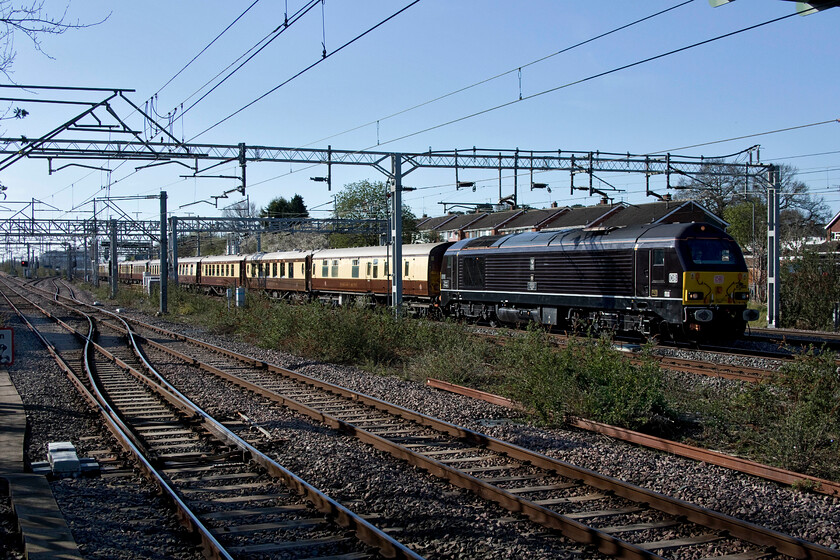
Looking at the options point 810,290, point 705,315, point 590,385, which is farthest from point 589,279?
point 810,290

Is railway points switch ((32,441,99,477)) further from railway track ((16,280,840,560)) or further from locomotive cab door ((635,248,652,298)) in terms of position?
locomotive cab door ((635,248,652,298))

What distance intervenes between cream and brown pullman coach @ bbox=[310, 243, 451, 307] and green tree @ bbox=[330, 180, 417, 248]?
72.2 ft

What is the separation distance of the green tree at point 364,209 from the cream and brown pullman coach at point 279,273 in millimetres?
14425

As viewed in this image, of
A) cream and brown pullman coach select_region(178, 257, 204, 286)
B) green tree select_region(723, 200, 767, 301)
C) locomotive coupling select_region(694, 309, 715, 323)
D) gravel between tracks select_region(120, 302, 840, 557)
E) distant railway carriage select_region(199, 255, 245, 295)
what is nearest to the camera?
gravel between tracks select_region(120, 302, 840, 557)

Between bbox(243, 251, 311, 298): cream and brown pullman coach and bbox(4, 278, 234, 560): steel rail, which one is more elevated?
bbox(243, 251, 311, 298): cream and brown pullman coach

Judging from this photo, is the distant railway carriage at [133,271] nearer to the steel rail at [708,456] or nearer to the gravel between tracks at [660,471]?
the gravel between tracks at [660,471]

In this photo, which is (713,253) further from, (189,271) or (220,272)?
(189,271)

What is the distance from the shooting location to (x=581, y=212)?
55.2 meters

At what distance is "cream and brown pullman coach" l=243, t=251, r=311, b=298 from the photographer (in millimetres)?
37000

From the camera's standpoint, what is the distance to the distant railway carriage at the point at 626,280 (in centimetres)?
1700

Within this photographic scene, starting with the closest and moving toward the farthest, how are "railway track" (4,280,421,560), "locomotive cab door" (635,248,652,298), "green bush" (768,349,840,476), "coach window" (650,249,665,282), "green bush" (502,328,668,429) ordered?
"railway track" (4,280,421,560)
"green bush" (768,349,840,476)
"green bush" (502,328,668,429)
"coach window" (650,249,665,282)
"locomotive cab door" (635,248,652,298)

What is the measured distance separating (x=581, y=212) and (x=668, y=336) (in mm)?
36643

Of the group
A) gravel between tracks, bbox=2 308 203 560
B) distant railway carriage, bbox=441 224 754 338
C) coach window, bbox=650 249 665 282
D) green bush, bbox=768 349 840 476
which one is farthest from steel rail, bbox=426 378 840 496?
coach window, bbox=650 249 665 282

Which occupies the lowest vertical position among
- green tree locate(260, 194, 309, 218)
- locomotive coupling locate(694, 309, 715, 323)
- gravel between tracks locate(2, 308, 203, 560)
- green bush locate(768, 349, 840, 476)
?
gravel between tracks locate(2, 308, 203, 560)
